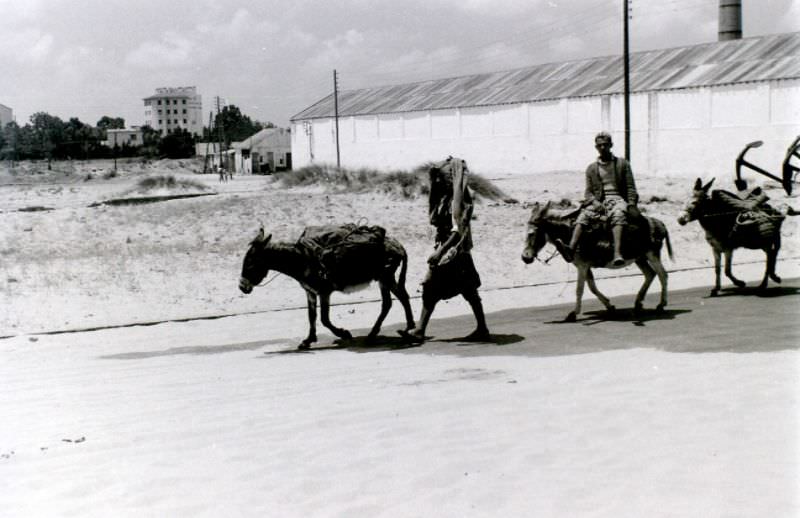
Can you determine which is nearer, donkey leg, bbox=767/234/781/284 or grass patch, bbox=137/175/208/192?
donkey leg, bbox=767/234/781/284

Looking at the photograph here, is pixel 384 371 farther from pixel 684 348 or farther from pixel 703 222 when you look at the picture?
pixel 703 222

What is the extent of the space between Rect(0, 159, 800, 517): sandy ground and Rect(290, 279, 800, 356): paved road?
1.06 ft

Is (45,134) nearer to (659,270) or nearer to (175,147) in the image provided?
(175,147)

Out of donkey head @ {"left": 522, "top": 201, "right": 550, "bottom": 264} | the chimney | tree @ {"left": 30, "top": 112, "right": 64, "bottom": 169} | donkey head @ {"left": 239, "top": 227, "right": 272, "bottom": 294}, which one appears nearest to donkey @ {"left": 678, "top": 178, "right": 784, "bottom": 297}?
donkey head @ {"left": 522, "top": 201, "right": 550, "bottom": 264}

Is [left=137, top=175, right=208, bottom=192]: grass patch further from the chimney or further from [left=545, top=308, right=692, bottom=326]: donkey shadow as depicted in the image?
[left=545, top=308, right=692, bottom=326]: donkey shadow

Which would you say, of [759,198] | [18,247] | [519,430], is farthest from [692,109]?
[519,430]

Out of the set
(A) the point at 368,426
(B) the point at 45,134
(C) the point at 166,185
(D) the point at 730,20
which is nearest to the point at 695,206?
(A) the point at 368,426

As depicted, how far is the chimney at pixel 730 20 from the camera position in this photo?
49.1m

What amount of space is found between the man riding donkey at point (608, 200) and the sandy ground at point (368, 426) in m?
2.08

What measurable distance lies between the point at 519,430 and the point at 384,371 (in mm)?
2743

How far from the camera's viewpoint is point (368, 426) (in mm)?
6824

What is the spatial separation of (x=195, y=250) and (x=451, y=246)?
35.4ft

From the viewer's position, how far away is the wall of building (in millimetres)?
37062

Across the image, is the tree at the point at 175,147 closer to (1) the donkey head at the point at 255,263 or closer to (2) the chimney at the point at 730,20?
(2) the chimney at the point at 730,20
